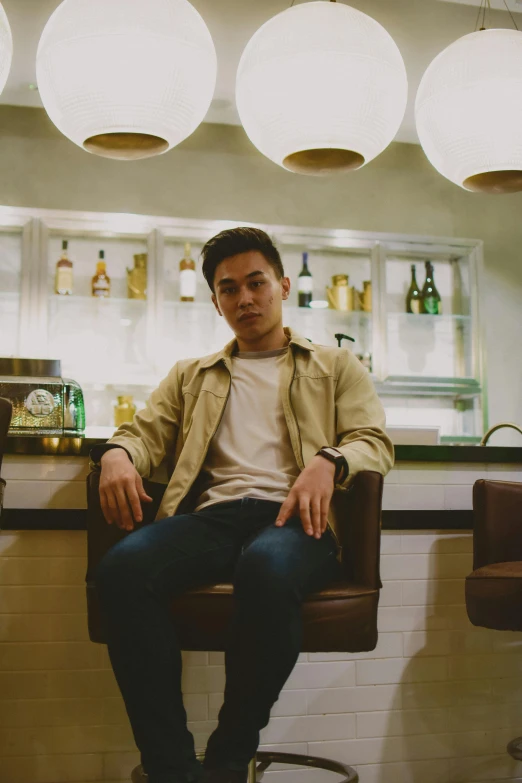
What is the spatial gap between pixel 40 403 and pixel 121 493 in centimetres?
64

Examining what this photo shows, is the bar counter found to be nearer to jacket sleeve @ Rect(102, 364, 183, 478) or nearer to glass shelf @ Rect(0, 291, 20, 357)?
jacket sleeve @ Rect(102, 364, 183, 478)

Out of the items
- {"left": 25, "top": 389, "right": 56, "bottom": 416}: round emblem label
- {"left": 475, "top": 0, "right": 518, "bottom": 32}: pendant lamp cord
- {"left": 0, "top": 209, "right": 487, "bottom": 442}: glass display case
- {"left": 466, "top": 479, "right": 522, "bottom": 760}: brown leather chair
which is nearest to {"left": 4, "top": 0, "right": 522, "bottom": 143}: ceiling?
{"left": 475, "top": 0, "right": 518, "bottom": 32}: pendant lamp cord

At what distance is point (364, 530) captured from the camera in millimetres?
1627

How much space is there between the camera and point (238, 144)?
15.6 ft

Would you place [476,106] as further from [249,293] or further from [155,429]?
[155,429]

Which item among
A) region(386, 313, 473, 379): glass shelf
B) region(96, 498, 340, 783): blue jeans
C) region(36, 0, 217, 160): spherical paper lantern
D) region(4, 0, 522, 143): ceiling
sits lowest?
region(96, 498, 340, 783): blue jeans

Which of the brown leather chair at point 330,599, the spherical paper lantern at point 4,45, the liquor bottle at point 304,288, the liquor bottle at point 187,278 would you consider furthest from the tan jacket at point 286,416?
the liquor bottle at point 304,288

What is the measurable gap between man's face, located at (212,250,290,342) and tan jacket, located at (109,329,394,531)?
0.29 feet

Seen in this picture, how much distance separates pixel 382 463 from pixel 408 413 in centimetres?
308

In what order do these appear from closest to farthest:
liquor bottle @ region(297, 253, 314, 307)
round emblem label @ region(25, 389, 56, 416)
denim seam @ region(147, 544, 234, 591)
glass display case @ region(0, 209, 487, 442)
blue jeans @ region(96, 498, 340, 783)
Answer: blue jeans @ region(96, 498, 340, 783), denim seam @ region(147, 544, 234, 591), round emblem label @ region(25, 389, 56, 416), glass display case @ region(0, 209, 487, 442), liquor bottle @ region(297, 253, 314, 307)

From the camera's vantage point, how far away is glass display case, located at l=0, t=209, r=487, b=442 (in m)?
4.20

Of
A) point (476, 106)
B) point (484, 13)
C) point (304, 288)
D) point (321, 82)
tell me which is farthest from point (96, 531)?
point (484, 13)

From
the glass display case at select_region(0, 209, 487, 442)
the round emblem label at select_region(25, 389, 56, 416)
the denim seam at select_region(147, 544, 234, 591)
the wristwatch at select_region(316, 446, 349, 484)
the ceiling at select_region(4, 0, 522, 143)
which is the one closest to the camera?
the denim seam at select_region(147, 544, 234, 591)

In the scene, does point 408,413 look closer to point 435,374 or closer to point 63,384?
point 435,374
